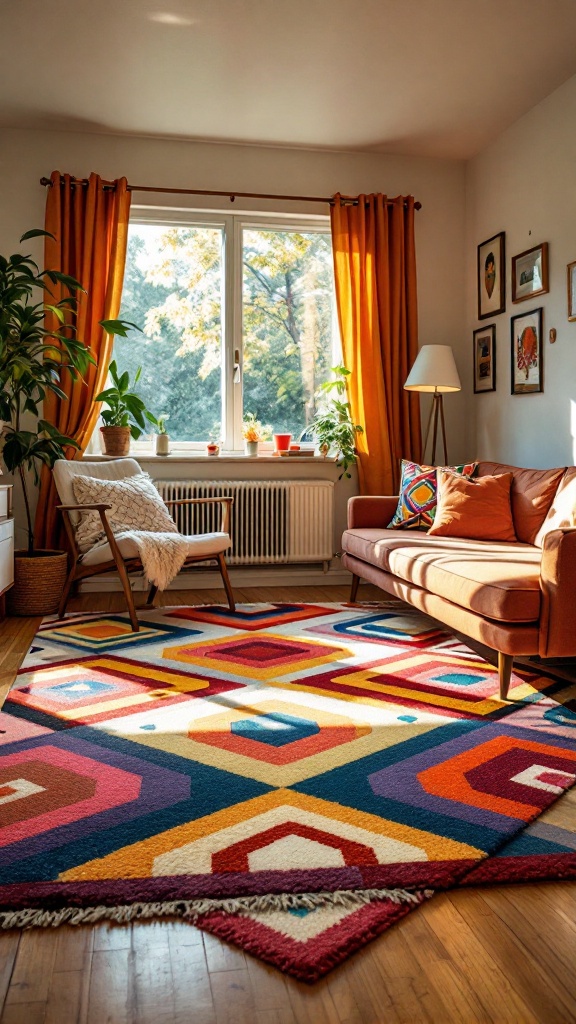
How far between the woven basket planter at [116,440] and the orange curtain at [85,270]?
0.15m

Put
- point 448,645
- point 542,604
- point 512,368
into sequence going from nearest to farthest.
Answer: point 542,604
point 448,645
point 512,368

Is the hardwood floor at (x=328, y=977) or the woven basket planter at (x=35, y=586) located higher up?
the woven basket planter at (x=35, y=586)

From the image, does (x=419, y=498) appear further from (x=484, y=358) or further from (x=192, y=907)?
(x=192, y=907)

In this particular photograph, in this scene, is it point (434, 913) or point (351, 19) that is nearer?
point (434, 913)

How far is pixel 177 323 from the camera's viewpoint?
5.30 metres

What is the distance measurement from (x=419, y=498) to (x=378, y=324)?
1.37 meters

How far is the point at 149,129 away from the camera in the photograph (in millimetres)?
4918

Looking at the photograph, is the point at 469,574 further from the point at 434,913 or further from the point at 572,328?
the point at 572,328

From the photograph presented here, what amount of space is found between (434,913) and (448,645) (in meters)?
2.15

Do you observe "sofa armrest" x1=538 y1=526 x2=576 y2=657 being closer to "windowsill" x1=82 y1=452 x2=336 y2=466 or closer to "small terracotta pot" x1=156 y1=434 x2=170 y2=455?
"windowsill" x1=82 y1=452 x2=336 y2=466

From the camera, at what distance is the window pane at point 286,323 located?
17.7ft

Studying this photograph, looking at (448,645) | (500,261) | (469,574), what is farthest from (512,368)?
(469,574)

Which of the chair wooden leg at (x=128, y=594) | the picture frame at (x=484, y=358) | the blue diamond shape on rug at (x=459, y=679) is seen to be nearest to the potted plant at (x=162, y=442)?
the chair wooden leg at (x=128, y=594)

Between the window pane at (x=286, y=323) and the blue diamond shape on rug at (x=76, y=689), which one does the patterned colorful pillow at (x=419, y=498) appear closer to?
the window pane at (x=286, y=323)
